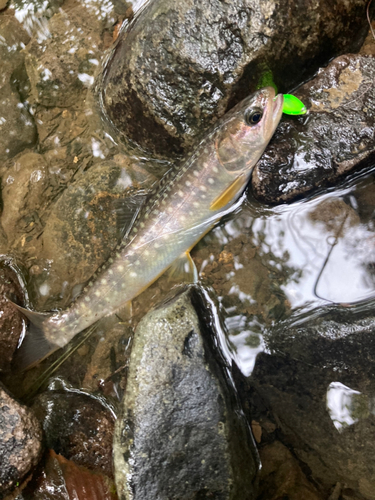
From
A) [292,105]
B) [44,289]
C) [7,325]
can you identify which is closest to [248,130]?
[292,105]

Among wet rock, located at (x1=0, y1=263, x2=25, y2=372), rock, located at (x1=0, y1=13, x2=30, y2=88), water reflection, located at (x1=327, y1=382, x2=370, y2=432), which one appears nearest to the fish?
wet rock, located at (x1=0, y1=263, x2=25, y2=372)

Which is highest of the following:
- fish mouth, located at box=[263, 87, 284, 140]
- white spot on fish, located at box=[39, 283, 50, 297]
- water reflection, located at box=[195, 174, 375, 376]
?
fish mouth, located at box=[263, 87, 284, 140]

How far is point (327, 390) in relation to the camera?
10.3ft

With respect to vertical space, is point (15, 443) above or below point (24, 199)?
below

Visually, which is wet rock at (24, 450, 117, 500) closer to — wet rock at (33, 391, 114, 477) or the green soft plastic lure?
wet rock at (33, 391, 114, 477)

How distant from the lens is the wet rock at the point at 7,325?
379 centimetres

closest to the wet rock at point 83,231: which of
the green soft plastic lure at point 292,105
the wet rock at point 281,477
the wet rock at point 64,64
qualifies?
the wet rock at point 64,64

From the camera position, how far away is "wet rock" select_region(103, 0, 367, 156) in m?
3.34

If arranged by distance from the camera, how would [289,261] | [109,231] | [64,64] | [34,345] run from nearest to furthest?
[289,261], [34,345], [109,231], [64,64]

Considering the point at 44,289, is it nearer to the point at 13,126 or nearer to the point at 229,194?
the point at 13,126

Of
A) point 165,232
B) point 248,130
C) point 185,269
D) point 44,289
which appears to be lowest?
point 185,269

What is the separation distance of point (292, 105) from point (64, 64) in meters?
2.68

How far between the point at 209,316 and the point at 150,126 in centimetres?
189

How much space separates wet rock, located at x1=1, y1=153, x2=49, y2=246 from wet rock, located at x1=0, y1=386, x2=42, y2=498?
1.81 m
